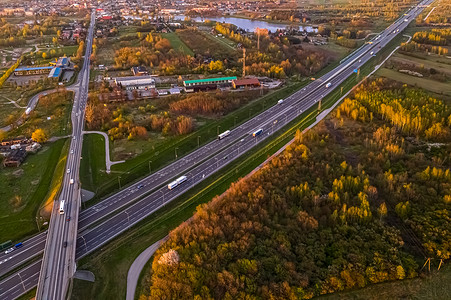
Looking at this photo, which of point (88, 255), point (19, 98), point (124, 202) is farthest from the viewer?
point (19, 98)

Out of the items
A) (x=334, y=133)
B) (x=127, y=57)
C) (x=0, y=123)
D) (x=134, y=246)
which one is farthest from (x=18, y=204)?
(x=127, y=57)

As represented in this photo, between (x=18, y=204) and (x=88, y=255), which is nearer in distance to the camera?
(x=88, y=255)

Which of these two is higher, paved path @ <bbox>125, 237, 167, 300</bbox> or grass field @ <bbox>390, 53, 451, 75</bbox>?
grass field @ <bbox>390, 53, 451, 75</bbox>

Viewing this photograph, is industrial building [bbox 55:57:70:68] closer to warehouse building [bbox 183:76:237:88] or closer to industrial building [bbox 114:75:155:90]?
industrial building [bbox 114:75:155:90]

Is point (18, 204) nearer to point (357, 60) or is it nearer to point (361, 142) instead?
point (361, 142)

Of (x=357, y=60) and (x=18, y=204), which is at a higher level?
(x=357, y=60)

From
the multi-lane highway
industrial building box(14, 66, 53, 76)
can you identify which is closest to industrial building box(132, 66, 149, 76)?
industrial building box(14, 66, 53, 76)
